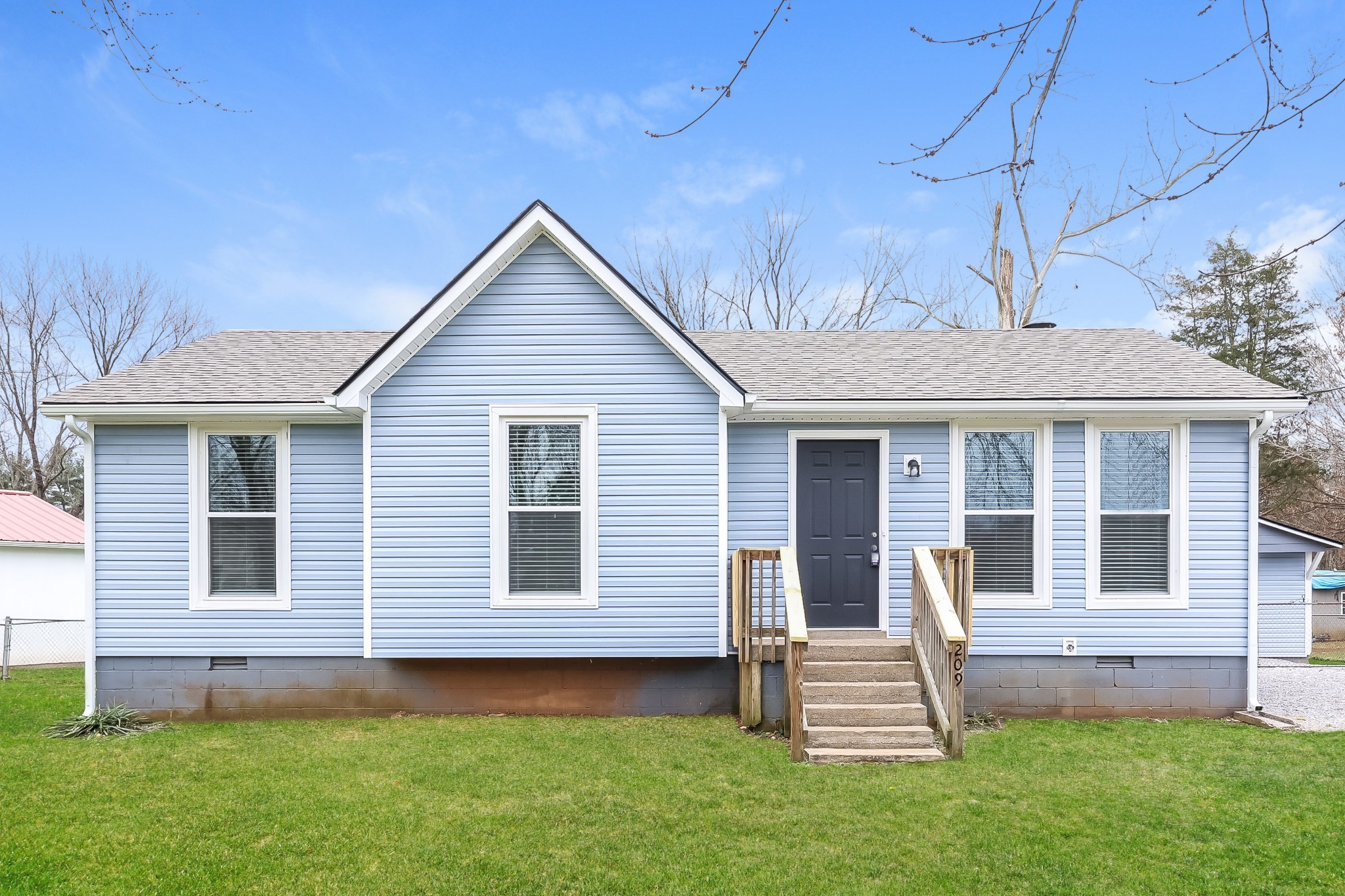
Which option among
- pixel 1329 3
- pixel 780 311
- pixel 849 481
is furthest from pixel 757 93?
pixel 780 311

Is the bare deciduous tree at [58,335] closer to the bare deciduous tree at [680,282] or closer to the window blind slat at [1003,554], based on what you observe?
the bare deciduous tree at [680,282]

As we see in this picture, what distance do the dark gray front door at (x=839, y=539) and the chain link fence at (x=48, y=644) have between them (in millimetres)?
14079

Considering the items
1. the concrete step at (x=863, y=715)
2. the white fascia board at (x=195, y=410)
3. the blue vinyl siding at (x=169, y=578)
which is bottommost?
the concrete step at (x=863, y=715)

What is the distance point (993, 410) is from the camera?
25.7ft

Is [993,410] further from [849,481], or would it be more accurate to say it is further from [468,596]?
[468,596]

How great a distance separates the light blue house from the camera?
754cm

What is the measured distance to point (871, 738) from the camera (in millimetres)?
6395

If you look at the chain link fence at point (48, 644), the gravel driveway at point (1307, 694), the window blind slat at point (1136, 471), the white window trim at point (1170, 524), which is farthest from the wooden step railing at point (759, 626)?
the chain link fence at point (48, 644)

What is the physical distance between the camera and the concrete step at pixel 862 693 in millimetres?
6938

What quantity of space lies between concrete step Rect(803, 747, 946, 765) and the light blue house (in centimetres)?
107

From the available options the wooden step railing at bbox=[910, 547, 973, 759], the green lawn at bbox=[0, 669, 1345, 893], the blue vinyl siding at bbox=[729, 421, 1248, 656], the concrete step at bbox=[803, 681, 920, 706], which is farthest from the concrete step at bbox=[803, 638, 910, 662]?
the green lawn at bbox=[0, 669, 1345, 893]

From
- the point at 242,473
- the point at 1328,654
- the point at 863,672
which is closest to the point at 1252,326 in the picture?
the point at 1328,654

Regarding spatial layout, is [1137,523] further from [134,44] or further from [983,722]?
[134,44]

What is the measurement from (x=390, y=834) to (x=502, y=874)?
980 mm
